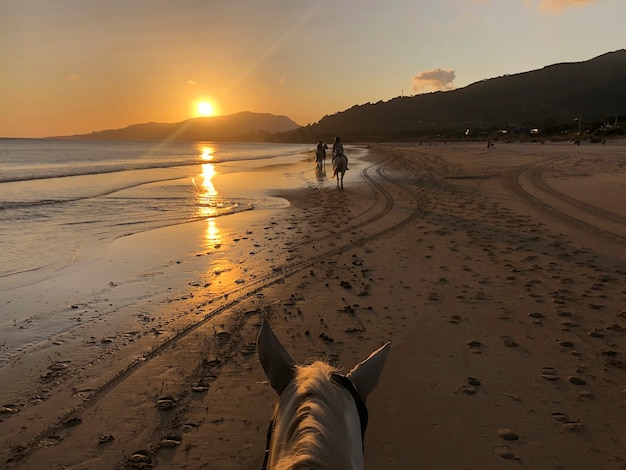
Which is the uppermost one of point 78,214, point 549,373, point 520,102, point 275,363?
point 520,102

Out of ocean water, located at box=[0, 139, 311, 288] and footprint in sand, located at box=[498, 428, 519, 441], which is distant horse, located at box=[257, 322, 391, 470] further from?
ocean water, located at box=[0, 139, 311, 288]

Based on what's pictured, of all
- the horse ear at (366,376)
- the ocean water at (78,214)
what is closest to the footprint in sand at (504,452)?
the horse ear at (366,376)

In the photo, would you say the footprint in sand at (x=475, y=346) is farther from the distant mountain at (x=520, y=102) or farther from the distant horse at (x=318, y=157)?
the distant mountain at (x=520, y=102)

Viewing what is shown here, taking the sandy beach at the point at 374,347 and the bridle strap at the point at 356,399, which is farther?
the sandy beach at the point at 374,347

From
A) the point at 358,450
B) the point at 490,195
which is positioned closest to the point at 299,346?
the point at 358,450

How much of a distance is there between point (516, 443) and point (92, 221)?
1342 centimetres

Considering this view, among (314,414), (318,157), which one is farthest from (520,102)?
(314,414)

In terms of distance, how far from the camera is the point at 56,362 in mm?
4898

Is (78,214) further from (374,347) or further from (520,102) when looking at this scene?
(520,102)

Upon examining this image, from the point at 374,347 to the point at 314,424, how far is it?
147 inches

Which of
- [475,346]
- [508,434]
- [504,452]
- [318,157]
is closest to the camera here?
[504,452]

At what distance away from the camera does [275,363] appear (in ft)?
6.48

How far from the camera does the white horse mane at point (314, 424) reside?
129 cm

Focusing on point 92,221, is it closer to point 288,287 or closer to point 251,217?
point 251,217
